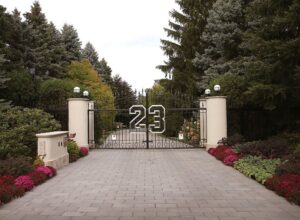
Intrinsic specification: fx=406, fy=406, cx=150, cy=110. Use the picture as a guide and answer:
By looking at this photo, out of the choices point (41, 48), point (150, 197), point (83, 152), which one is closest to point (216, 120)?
point (83, 152)

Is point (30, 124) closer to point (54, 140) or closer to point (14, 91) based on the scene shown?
point (54, 140)

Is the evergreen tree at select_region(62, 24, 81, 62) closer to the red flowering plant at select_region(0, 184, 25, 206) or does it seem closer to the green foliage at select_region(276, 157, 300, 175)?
the red flowering plant at select_region(0, 184, 25, 206)

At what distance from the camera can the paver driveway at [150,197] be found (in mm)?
6426

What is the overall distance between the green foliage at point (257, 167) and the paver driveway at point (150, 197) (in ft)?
0.81

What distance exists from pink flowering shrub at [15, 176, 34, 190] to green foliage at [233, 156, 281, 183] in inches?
203

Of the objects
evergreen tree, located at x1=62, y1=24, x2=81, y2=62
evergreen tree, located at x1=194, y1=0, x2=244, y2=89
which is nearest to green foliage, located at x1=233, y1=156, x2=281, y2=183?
evergreen tree, located at x1=194, y1=0, x2=244, y2=89

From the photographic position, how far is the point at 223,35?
2348 cm

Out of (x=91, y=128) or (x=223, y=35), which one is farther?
(x=223, y=35)

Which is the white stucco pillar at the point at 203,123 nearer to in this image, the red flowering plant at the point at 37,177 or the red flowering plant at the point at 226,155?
the red flowering plant at the point at 226,155

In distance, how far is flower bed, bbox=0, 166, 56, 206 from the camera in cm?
754

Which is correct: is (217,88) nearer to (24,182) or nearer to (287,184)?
(287,184)

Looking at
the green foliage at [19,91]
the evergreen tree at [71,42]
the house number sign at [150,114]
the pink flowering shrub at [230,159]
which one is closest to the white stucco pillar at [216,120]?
the house number sign at [150,114]

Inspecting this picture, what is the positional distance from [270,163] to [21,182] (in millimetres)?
6501

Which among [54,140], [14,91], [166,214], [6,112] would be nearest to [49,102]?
[14,91]
